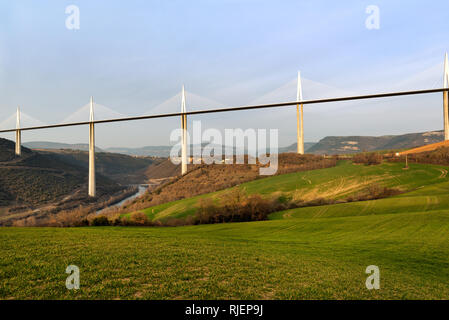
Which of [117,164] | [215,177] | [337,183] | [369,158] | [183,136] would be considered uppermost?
[183,136]

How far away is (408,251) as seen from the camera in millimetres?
9773

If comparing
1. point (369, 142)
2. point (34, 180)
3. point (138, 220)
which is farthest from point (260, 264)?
point (369, 142)

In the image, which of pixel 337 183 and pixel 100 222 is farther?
pixel 337 183

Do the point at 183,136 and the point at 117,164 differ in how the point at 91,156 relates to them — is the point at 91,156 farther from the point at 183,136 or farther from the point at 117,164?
the point at 117,164

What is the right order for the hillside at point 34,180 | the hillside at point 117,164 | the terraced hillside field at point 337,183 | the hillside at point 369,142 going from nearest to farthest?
the terraced hillside field at point 337,183 → the hillside at point 34,180 → the hillside at point 369,142 → the hillside at point 117,164

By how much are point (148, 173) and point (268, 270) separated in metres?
70.1

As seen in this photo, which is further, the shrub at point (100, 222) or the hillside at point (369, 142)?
the hillside at point (369, 142)

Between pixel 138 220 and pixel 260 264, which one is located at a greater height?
pixel 260 264

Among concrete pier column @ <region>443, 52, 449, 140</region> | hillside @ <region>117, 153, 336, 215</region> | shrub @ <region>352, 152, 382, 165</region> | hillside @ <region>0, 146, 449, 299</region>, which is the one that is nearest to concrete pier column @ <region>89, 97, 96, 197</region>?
hillside @ <region>117, 153, 336, 215</region>

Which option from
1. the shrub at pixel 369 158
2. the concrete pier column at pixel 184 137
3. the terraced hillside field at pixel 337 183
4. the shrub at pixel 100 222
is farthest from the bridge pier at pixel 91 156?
the shrub at pixel 369 158

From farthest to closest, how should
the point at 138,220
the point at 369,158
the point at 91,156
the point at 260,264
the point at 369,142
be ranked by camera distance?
the point at 369,142, the point at 91,156, the point at 369,158, the point at 138,220, the point at 260,264

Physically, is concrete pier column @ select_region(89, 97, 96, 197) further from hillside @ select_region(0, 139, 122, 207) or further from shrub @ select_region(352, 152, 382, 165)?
shrub @ select_region(352, 152, 382, 165)

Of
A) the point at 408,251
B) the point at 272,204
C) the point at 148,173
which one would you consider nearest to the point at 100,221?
the point at 272,204

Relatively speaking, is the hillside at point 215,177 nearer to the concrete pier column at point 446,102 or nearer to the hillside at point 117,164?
the concrete pier column at point 446,102
